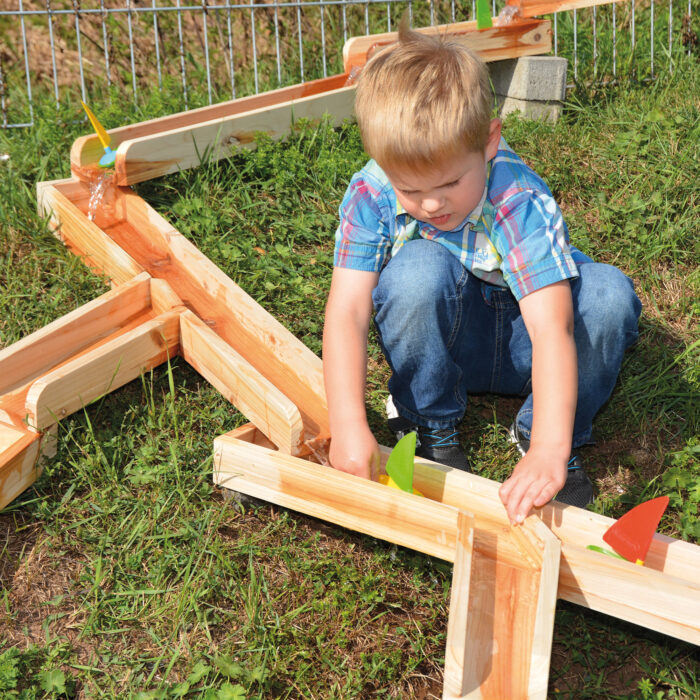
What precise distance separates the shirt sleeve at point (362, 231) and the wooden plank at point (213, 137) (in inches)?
50.3

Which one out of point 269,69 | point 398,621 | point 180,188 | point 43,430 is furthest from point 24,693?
point 269,69

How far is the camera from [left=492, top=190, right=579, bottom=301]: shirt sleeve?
2199mm

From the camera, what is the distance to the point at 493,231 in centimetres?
233

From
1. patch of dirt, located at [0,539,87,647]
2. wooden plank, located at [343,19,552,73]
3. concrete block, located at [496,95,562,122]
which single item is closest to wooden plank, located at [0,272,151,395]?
patch of dirt, located at [0,539,87,647]

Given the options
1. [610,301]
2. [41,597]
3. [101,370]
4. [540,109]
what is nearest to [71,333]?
[101,370]

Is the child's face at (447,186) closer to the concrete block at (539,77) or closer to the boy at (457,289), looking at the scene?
the boy at (457,289)

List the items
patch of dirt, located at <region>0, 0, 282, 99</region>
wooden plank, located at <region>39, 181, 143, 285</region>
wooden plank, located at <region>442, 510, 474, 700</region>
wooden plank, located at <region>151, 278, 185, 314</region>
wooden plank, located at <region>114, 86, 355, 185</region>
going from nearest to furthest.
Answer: wooden plank, located at <region>442, 510, 474, 700</region> < wooden plank, located at <region>151, 278, 185, 314</region> < wooden plank, located at <region>39, 181, 143, 285</region> < wooden plank, located at <region>114, 86, 355, 185</region> < patch of dirt, located at <region>0, 0, 282, 99</region>

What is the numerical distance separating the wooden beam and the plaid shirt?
55 cm

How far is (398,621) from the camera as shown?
2199mm

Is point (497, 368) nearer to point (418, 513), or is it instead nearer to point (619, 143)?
point (418, 513)

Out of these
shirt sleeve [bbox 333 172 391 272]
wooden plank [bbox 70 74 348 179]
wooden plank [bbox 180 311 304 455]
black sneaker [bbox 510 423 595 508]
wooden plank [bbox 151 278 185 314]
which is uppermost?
wooden plank [bbox 70 74 348 179]

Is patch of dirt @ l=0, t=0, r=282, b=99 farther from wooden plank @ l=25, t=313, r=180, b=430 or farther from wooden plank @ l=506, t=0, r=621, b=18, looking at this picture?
wooden plank @ l=25, t=313, r=180, b=430

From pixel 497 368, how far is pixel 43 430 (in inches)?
54.6

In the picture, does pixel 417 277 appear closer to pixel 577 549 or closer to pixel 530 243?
pixel 530 243
